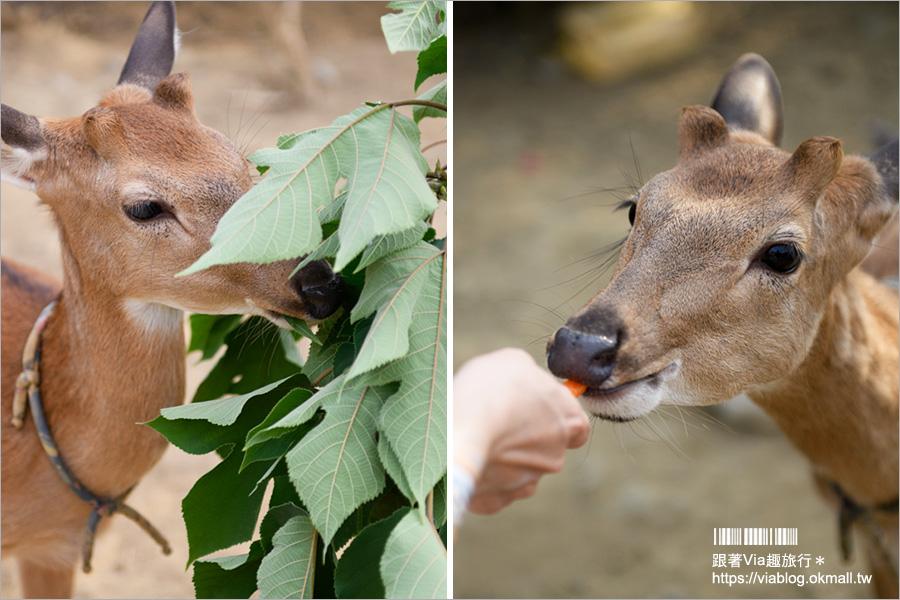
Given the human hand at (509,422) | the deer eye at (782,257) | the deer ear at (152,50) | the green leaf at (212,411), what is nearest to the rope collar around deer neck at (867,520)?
the deer eye at (782,257)

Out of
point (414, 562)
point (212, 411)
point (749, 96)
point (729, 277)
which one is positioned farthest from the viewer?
point (749, 96)

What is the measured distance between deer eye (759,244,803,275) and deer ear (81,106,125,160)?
3.91 ft

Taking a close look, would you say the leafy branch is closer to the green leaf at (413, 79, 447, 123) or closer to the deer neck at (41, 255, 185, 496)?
the green leaf at (413, 79, 447, 123)

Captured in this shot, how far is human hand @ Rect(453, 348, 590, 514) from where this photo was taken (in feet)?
3.43

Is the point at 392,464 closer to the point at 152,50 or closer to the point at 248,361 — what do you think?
the point at 248,361

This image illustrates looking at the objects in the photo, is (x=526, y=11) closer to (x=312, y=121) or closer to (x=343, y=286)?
(x=312, y=121)

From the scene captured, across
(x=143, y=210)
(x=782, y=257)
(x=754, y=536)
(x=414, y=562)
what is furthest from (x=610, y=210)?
(x=414, y=562)

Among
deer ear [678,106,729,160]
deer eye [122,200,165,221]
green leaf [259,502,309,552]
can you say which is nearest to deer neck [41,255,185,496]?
deer eye [122,200,165,221]

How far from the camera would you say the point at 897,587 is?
204 cm

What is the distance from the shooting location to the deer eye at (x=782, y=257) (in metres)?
1.39

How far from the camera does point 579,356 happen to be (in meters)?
1.25

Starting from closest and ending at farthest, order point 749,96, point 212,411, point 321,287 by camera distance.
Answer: point 212,411
point 321,287
point 749,96

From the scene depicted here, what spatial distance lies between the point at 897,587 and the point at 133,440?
6.51 feet

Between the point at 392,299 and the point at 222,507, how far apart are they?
0.47 m
